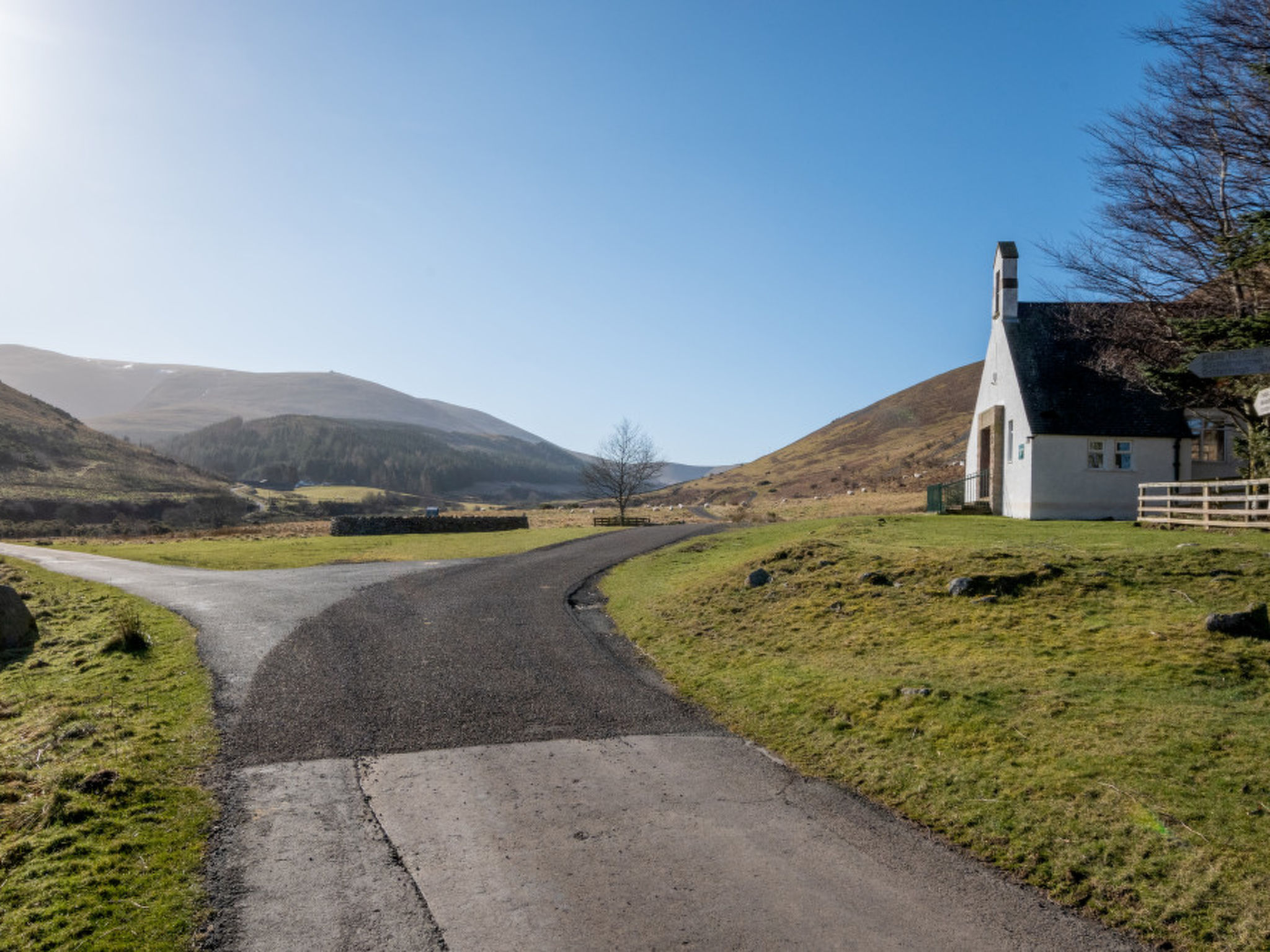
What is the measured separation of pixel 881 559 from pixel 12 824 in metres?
Result: 14.3

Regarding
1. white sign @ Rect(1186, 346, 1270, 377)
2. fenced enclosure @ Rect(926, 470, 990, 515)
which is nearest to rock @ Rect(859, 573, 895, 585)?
white sign @ Rect(1186, 346, 1270, 377)

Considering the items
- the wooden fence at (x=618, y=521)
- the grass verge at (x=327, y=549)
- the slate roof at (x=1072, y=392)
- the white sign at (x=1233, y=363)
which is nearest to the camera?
the white sign at (x=1233, y=363)

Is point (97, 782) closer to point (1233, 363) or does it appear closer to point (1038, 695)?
point (1038, 695)

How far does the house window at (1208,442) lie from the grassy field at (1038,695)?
13.8 m

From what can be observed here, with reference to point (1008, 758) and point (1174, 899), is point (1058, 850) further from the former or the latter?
point (1008, 758)

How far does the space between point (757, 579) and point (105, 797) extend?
1217 centimetres

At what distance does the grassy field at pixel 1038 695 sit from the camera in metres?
6.12

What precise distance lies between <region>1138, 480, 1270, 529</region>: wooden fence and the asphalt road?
15.9 metres

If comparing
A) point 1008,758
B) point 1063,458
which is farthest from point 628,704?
point 1063,458

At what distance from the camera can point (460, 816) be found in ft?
23.3

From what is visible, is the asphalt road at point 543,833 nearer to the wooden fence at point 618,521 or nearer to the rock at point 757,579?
the rock at point 757,579

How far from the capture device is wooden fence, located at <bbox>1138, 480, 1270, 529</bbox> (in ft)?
62.3

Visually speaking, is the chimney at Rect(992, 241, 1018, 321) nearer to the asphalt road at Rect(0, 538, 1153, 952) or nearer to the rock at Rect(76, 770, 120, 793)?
the asphalt road at Rect(0, 538, 1153, 952)

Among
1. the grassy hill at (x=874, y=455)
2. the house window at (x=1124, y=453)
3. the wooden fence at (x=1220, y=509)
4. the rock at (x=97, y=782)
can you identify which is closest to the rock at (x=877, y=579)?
the wooden fence at (x=1220, y=509)
